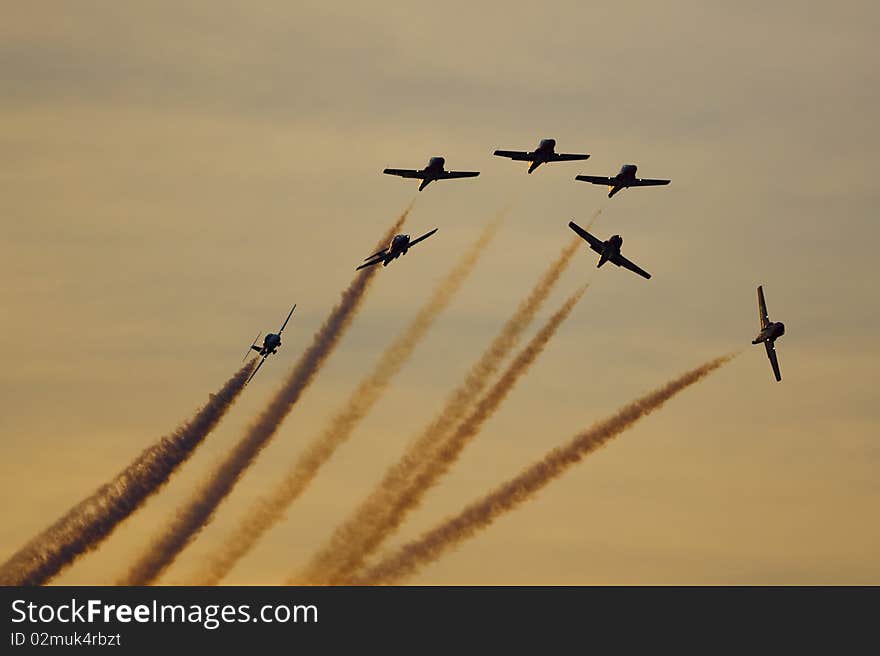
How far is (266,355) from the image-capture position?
194125 mm

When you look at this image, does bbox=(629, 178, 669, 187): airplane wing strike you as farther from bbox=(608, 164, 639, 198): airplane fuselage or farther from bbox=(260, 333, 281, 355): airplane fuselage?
bbox=(260, 333, 281, 355): airplane fuselage

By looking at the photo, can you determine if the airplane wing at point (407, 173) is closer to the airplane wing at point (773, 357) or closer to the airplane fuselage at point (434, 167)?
the airplane fuselage at point (434, 167)

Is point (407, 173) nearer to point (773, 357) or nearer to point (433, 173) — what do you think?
point (433, 173)

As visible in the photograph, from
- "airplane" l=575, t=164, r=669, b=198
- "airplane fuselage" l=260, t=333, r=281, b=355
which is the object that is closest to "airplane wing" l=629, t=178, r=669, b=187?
"airplane" l=575, t=164, r=669, b=198

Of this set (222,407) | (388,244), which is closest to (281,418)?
(222,407)

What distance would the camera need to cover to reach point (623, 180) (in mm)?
193750

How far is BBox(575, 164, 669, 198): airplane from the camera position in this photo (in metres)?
193

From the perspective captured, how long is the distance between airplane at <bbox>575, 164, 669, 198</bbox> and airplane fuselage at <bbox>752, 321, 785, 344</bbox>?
1853 centimetres

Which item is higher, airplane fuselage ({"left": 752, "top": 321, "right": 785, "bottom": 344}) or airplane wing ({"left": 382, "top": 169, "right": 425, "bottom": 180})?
airplane wing ({"left": 382, "top": 169, "right": 425, "bottom": 180})

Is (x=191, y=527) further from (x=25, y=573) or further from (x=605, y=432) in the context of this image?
(x=605, y=432)

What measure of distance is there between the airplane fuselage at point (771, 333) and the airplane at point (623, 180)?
60.8 ft

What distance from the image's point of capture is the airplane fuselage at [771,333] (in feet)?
637

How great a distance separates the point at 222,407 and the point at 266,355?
7187 millimetres

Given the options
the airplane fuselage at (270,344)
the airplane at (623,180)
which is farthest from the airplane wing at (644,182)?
the airplane fuselage at (270,344)
